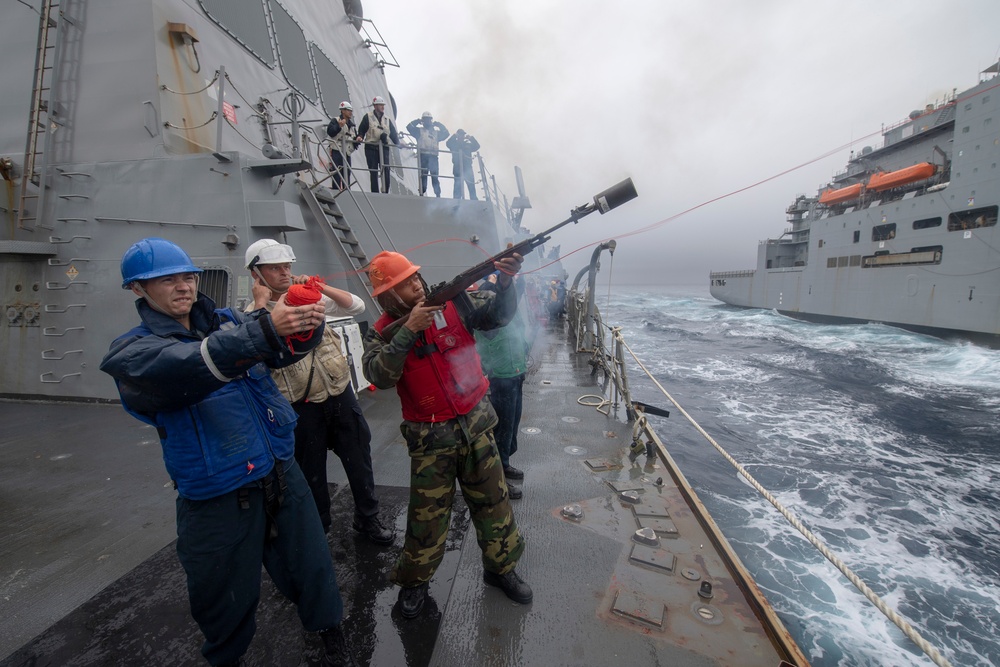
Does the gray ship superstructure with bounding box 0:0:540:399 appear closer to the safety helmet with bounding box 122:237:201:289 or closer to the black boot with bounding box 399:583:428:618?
the safety helmet with bounding box 122:237:201:289

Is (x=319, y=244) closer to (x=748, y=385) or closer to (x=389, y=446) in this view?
(x=389, y=446)

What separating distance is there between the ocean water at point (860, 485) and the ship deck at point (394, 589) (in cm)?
187

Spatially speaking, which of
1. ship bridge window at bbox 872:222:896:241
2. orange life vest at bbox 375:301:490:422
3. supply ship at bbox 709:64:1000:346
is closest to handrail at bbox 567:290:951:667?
orange life vest at bbox 375:301:490:422

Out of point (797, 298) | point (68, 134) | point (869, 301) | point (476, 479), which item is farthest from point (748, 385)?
point (797, 298)

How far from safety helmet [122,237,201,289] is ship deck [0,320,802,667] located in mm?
1701

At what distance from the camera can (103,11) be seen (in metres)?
5.23

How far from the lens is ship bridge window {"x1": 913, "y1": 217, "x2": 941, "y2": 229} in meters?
20.5

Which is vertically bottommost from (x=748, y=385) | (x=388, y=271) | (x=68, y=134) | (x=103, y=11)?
(x=748, y=385)

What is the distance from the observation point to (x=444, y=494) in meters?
2.09

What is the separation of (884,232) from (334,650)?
31.0m

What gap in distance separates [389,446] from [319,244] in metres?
3.57

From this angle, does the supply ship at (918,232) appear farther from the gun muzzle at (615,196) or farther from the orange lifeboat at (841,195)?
the gun muzzle at (615,196)

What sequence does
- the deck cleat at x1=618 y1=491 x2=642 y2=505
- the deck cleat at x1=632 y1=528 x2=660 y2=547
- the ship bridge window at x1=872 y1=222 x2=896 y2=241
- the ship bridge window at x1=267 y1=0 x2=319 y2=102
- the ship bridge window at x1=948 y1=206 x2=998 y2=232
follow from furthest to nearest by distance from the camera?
the ship bridge window at x1=872 y1=222 x2=896 y2=241, the ship bridge window at x1=948 y1=206 x2=998 y2=232, the ship bridge window at x1=267 y1=0 x2=319 y2=102, the deck cleat at x1=618 y1=491 x2=642 y2=505, the deck cleat at x1=632 y1=528 x2=660 y2=547

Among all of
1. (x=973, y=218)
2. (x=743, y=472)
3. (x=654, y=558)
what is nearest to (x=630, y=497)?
(x=654, y=558)
